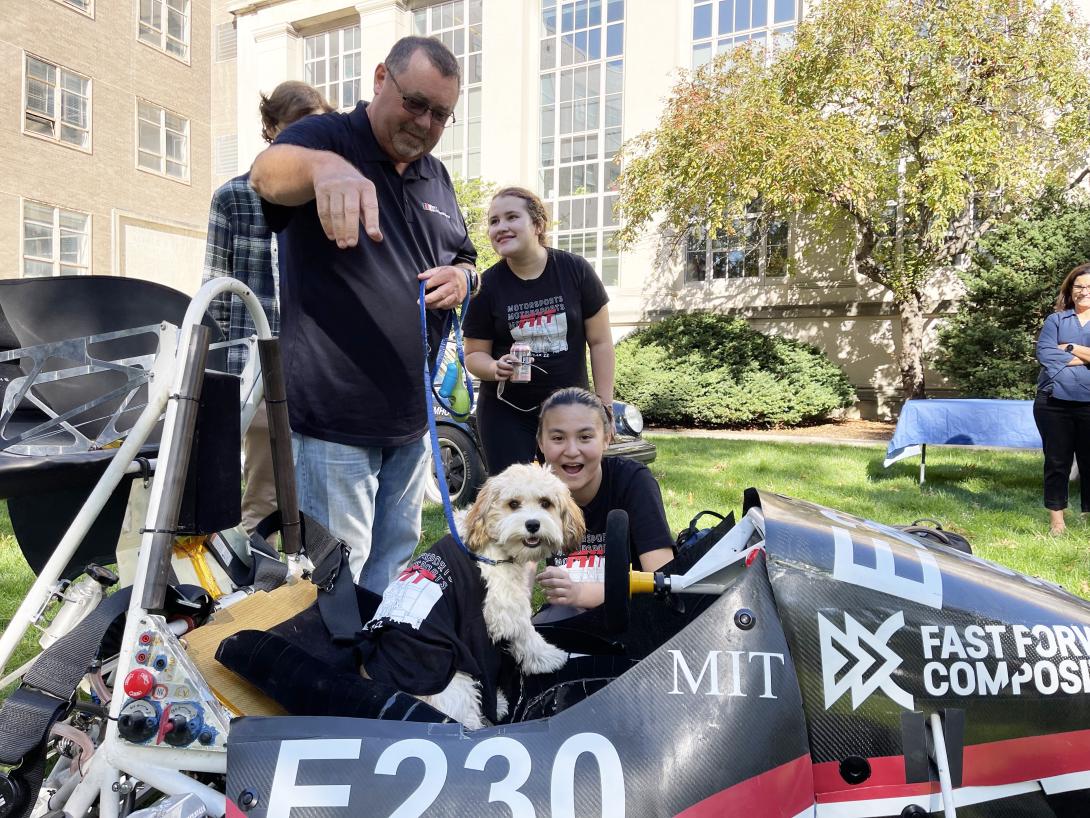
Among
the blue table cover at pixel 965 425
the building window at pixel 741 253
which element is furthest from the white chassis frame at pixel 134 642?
the building window at pixel 741 253

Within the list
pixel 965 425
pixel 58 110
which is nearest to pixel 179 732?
pixel 965 425

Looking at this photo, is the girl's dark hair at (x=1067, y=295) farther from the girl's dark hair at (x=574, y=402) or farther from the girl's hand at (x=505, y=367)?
the girl's dark hair at (x=574, y=402)

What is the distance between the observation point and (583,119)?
1959 cm

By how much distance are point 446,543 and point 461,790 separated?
0.81 m

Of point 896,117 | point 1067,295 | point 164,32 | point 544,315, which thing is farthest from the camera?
point 164,32

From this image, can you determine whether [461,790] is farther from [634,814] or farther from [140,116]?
[140,116]

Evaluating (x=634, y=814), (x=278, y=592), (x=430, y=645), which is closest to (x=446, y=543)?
(x=430, y=645)

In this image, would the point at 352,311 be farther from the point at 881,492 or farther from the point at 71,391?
the point at 881,492

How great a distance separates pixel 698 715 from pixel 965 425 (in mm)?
6768

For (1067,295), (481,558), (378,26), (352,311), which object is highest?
(378,26)

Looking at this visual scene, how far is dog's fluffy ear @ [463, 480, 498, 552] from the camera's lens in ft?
6.80

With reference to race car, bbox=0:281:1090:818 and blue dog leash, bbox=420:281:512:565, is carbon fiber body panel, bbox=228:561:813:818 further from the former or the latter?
blue dog leash, bbox=420:281:512:565

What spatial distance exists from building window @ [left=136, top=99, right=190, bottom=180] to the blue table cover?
22317 millimetres

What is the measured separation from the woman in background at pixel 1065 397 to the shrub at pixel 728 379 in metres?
7.38
